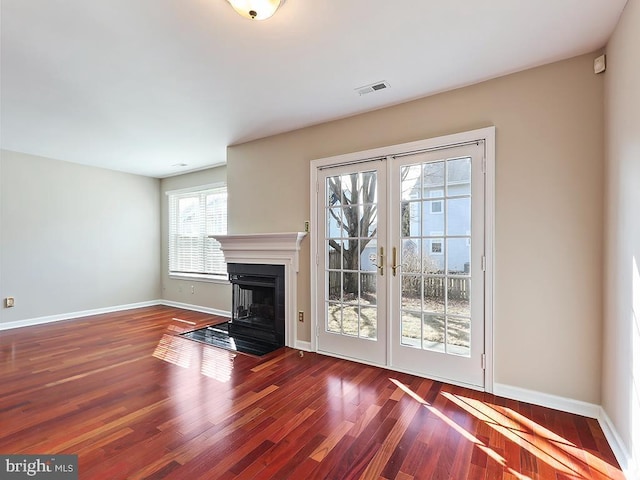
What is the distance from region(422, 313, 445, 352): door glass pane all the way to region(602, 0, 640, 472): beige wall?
1.07 metres

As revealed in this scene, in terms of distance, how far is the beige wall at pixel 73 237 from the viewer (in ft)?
14.9

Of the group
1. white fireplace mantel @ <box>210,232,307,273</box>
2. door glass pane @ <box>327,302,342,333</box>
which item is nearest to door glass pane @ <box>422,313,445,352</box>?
door glass pane @ <box>327,302,342,333</box>

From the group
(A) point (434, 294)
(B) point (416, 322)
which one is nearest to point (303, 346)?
(B) point (416, 322)

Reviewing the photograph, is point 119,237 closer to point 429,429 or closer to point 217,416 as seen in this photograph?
point 217,416

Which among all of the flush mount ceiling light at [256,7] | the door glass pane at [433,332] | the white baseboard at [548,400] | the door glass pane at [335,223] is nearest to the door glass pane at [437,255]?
the door glass pane at [433,332]

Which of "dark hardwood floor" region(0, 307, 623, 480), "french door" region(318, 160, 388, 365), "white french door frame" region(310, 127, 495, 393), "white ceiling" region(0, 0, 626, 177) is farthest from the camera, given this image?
"french door" region(318, 160, 388, 365)

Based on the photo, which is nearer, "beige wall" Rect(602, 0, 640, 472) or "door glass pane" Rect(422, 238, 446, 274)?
"beige wall" Rect(602, 0, 640, 472)

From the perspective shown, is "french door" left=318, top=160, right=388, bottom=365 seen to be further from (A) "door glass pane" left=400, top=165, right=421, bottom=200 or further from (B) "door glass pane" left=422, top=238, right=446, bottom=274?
(B) "door glass pane" left=422, top=238, right=446, bottom=274

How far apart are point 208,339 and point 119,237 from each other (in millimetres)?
3190

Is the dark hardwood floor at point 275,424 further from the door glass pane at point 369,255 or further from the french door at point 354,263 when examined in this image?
the door glass pane at point 369,255

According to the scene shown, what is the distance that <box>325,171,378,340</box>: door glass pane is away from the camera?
124 inches

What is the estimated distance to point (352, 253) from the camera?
3279 millimetres

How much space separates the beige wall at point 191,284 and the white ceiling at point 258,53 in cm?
215

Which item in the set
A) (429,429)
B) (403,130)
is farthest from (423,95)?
(429,429)
